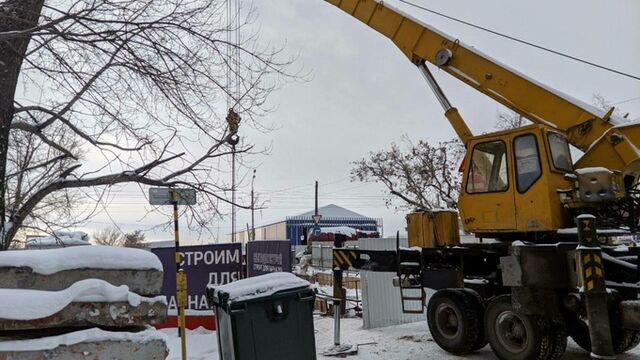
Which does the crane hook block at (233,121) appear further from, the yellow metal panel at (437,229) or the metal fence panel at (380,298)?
the metal fence panel at (380,298)

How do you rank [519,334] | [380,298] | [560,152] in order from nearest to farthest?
1. [519,334]
2. [560,152]
3. [380,298]

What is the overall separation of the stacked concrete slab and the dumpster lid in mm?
1568

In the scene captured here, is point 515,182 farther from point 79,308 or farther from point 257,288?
point 79,308

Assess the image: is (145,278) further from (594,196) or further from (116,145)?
(594,196)

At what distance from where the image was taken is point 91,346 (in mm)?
2918

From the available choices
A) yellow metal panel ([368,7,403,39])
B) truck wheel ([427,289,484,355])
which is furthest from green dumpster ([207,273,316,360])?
yellow metal panel ([368,7,403,39])

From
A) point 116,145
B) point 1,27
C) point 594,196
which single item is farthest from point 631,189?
point 1,27

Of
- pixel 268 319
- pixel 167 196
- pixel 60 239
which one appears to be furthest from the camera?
pixel 60 239

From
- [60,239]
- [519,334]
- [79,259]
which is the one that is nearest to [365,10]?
[519,334]

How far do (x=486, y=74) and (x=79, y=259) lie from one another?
318 inches

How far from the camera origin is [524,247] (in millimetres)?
7141

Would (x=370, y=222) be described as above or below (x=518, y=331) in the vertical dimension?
above

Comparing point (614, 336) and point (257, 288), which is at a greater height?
point (257, 288)

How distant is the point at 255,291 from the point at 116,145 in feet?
6.57
